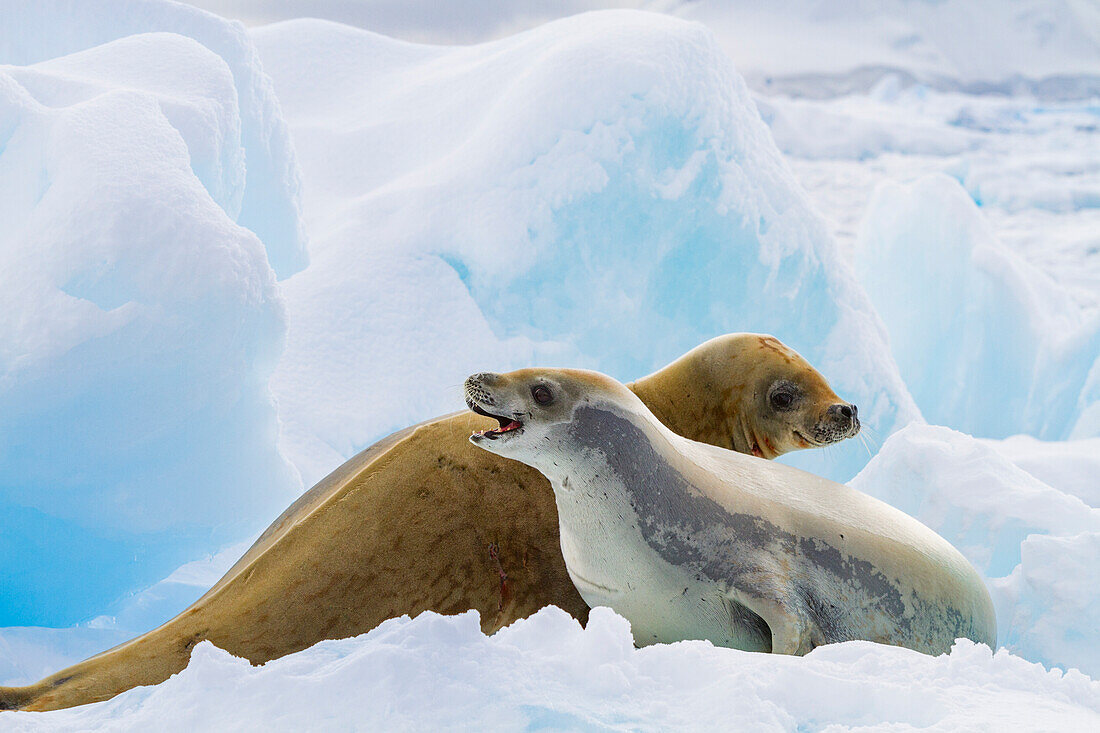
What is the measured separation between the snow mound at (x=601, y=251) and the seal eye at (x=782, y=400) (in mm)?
2261

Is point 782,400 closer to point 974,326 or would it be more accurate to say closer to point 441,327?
point 441,327

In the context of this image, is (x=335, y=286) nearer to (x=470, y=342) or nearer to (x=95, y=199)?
(x=470, y=342)

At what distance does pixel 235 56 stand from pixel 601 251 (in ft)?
7.70

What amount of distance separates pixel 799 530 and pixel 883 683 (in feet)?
2.80

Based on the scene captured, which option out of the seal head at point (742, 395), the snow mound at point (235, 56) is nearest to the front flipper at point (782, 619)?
the seal head at point (742, 395)

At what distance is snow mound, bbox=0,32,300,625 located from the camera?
11.1 feet

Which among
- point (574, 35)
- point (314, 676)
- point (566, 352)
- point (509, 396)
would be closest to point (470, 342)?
Answer: point (566, 352)

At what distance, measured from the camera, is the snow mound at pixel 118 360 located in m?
3.38

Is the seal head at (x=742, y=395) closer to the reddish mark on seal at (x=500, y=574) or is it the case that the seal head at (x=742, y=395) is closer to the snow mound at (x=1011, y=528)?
the reddish mark on seal at (x=500, y=574)

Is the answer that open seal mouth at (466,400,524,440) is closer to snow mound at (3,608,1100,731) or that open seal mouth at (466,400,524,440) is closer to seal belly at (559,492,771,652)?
seal belly at (559,492,771,652)

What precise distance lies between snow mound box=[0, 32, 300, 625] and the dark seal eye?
178 cm

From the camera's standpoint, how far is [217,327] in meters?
3.57

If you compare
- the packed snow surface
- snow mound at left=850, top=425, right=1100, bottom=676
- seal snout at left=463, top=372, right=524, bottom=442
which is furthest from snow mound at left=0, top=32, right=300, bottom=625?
snow mound at left=850, top=425, right=1100, bottom=676

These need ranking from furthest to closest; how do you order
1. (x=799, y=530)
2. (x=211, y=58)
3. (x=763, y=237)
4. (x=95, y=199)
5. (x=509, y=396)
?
(x=763, y=237), (x=211, y=58), (x=95, y=199), (x=799, y=530), (x=509, y=396)
